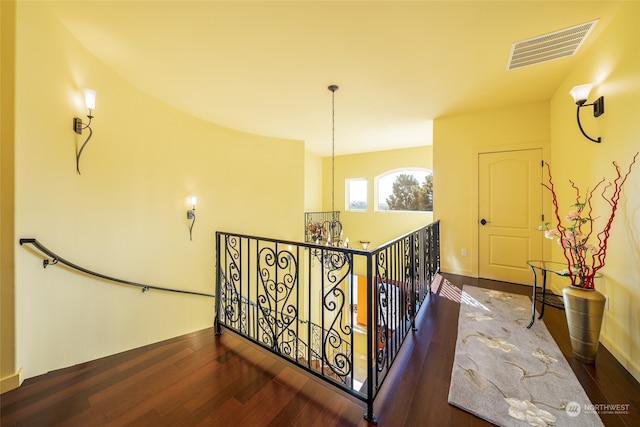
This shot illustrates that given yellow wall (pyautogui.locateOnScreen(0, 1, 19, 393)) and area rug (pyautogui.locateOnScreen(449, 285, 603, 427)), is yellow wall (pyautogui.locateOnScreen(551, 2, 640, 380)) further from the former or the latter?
yellow wall (pyautogui.locateOnScreen(0, 1, 19, 393))

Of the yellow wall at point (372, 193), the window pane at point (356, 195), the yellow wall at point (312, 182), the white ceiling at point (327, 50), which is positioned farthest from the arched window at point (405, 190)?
the white ceiling at point (327, 50)

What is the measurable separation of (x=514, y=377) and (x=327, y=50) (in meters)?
3.13

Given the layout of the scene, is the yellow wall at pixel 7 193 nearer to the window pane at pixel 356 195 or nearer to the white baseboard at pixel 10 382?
the white baseboard at pixel 10 382

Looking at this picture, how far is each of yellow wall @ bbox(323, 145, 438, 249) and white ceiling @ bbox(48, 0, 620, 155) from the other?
8.15ft

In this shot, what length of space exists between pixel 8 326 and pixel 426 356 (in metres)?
3.13

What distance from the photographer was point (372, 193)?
6922mm

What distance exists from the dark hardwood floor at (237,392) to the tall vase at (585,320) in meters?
0.11

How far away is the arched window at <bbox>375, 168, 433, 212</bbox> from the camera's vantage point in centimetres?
624

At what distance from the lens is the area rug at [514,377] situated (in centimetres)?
145

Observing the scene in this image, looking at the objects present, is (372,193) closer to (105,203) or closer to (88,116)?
(105,203)

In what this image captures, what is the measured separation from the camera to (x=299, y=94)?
3.34m

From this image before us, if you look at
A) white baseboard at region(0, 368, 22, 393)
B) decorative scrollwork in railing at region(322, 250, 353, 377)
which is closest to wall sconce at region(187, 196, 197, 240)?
white baseboard at region(0, 368, 22, 393)

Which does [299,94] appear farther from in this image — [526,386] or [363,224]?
[363,224]

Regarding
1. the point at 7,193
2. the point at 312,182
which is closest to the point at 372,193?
the point at 312,182
